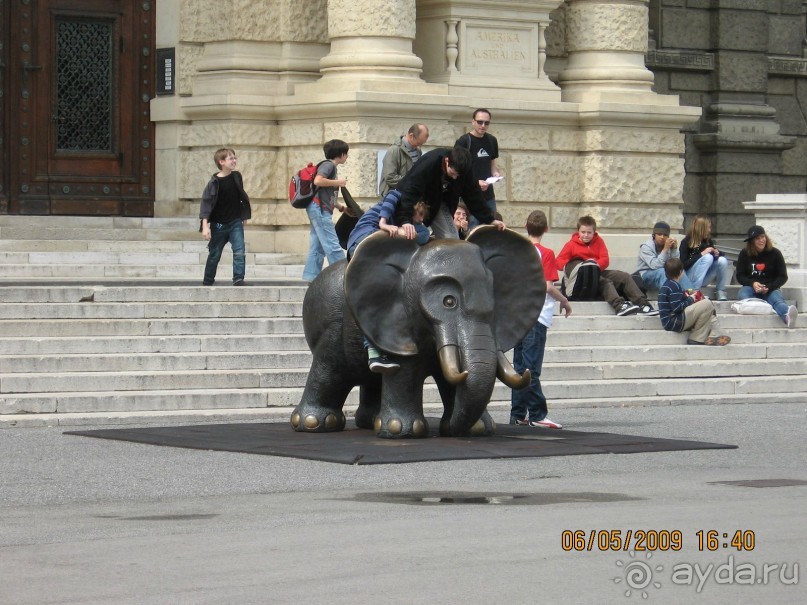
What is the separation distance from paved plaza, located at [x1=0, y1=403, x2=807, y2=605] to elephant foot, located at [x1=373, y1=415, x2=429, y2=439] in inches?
42.9

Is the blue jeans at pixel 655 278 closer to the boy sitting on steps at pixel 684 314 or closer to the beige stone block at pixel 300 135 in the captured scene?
the boy sitting on steps at pixel 684 314

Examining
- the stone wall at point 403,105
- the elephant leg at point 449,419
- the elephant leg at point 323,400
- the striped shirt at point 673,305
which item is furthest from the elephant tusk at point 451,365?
the stone wall at point 403,105

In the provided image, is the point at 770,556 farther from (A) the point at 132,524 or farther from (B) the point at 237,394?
(B) the point at 237,394

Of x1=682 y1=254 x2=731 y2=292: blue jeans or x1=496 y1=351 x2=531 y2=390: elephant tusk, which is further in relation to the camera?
x1=682 y1=254 x2=731 y2=292: blue jeans

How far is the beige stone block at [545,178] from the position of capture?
76.9 feet

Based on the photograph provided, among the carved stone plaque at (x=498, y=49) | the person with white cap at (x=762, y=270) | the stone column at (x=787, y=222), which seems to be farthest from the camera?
the carved stone plaque at (x=498, y=49)

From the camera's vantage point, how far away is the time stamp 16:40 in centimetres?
835

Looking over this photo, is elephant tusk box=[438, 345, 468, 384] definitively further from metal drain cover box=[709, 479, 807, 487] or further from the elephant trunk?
metal drain cover box=[709, 479, 807, 487]

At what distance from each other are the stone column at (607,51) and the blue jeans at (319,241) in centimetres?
573

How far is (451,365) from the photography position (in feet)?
41.5

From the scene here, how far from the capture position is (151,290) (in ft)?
57.7

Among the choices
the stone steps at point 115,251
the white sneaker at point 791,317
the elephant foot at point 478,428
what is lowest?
the elephant foot at point 478,428

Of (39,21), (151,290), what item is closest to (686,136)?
(39,21)

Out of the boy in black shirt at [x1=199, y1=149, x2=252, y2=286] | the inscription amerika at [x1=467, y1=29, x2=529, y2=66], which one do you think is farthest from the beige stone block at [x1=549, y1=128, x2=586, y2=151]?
the boy in black shirt at [x1=199, y1=149, x2=252, y2=286]
